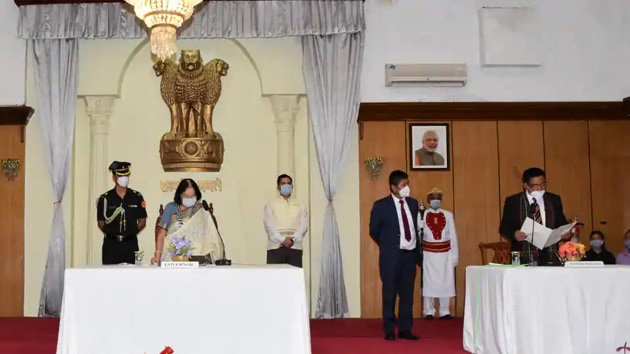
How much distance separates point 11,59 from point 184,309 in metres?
5.81

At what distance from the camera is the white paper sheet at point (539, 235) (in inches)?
217

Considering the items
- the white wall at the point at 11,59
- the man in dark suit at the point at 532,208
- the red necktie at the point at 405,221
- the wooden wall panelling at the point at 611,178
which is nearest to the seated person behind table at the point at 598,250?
the wooden wall panelling at the point at 611,178

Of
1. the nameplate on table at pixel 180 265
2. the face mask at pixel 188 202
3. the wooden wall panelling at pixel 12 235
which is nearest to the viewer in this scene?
the nameplate on table at pixel 180 265

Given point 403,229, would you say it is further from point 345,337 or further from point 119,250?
point 119,250

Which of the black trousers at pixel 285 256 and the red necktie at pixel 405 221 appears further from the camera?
the black trousers at pixel 285 256

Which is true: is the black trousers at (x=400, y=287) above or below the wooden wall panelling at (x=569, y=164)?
below

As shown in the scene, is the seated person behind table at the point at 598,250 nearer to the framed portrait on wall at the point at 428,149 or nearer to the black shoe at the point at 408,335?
the framed portrait on wall at the point at 428,149

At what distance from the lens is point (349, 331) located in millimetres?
7445

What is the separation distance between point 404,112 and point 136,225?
3.82 m

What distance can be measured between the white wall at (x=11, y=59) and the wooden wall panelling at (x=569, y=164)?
21.8ft

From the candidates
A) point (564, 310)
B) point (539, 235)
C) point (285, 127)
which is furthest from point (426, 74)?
point (564, 310)

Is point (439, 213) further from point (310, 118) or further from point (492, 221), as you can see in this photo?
point (310, 118)

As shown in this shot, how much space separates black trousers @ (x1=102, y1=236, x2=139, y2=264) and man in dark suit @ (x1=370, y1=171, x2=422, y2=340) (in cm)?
229

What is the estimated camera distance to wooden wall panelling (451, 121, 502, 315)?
9.12 metres
